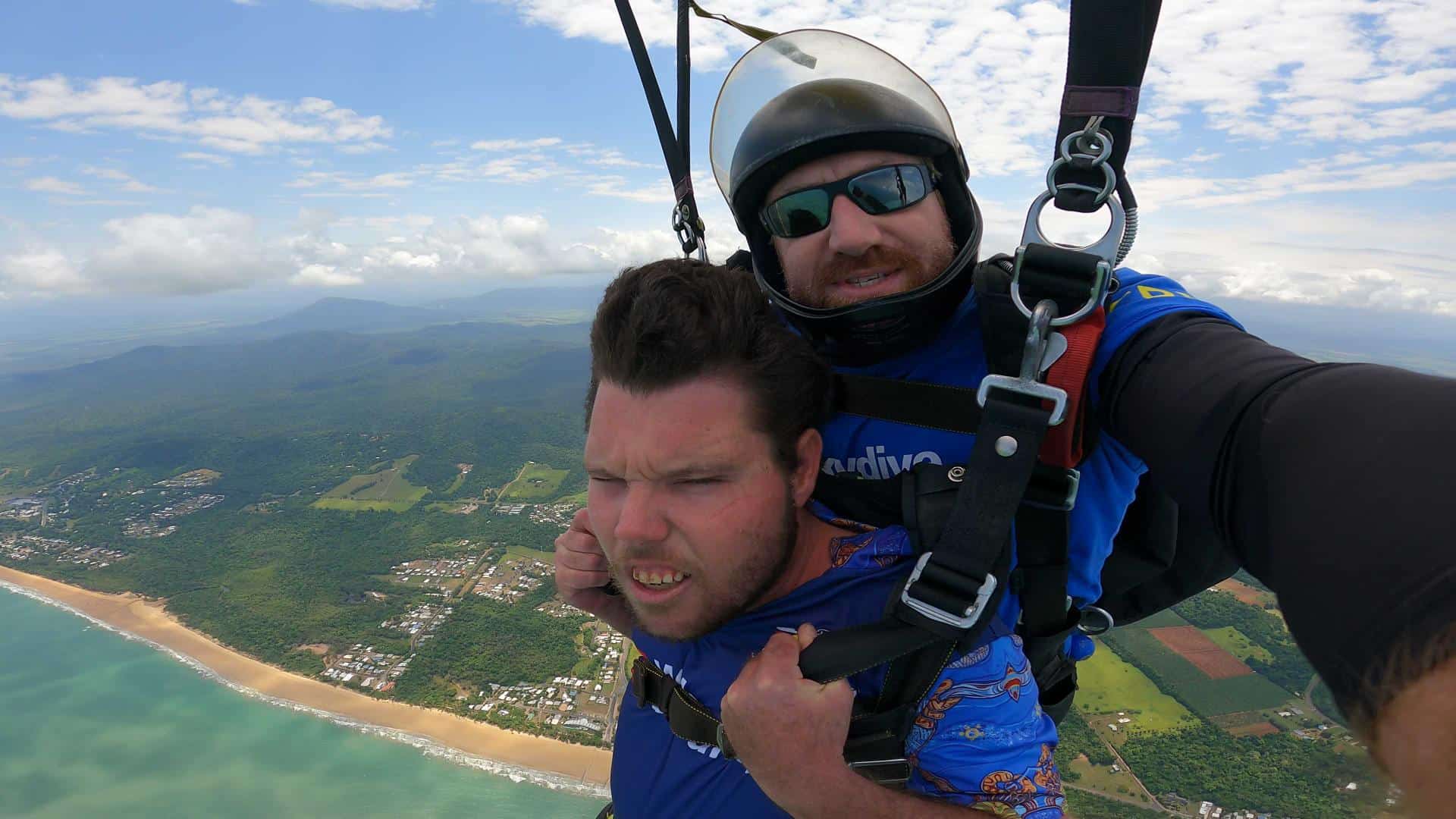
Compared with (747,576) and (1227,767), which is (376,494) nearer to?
(1227,767)

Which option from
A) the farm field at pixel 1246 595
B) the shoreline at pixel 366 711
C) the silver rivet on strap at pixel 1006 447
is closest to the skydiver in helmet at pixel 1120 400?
the silver rivet on strap at pixel 1006 447

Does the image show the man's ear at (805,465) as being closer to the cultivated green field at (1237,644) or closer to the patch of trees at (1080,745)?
the patch of trees at (1080,745)

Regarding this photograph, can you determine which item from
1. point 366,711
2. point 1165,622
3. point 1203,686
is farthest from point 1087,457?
point 366,711

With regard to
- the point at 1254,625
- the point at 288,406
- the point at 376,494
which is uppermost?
the point at 288,406

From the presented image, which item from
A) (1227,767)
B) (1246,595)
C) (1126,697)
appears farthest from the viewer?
(1246,595)

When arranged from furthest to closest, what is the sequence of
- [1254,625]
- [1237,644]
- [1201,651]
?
[1254,625] < [1237,644] < [1201,651]

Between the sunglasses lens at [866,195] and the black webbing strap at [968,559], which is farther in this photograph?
the sunglasses lens at [866,195]

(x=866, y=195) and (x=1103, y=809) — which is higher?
(x=866, y=195)
